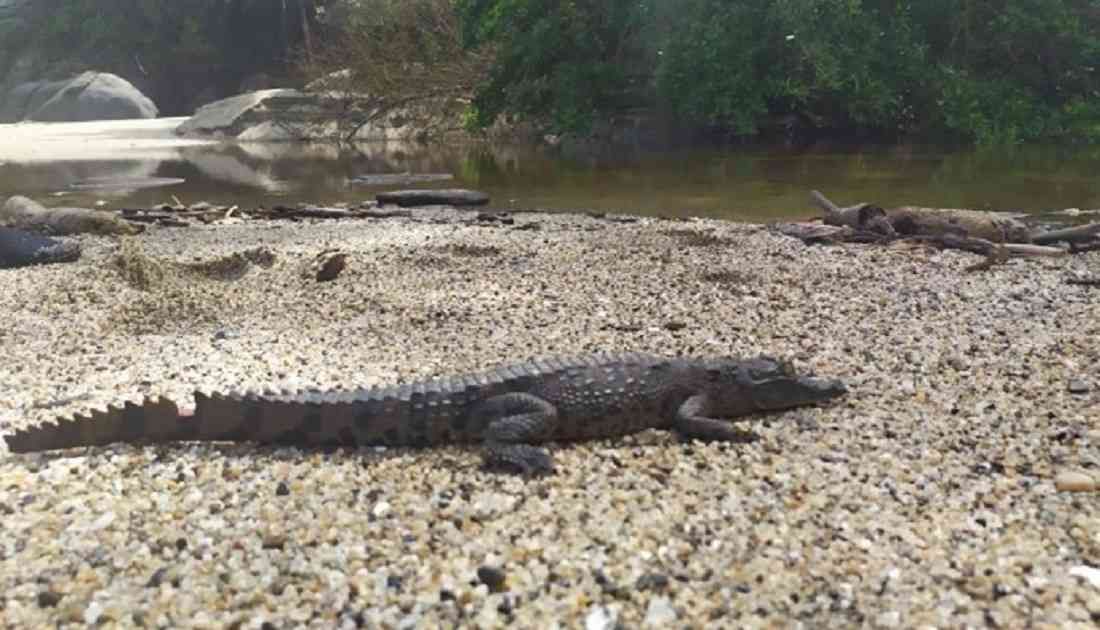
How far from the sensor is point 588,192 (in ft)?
54.6

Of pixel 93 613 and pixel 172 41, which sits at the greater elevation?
pixel 172 41

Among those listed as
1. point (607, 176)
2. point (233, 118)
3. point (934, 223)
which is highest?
point (233, 118)

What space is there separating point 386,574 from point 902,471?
2.22m

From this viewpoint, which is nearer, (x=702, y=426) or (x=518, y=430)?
(x=518, y=430)

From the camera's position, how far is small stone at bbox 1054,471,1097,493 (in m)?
3.82

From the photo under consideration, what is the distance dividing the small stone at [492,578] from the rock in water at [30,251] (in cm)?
824

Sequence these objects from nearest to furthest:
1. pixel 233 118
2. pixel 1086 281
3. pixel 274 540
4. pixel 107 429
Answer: pixel 274 540 → pixel 107 429 → pixel 1086 281 → pixel 233 118

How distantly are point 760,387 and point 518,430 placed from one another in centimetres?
135

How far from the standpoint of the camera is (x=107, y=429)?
14.1 feet

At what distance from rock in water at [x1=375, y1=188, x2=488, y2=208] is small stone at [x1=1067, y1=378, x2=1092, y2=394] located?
10.4m

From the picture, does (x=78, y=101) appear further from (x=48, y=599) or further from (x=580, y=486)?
(x=48, y=599)

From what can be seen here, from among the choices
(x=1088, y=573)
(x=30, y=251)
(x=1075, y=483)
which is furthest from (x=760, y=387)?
(x=30, y=251)

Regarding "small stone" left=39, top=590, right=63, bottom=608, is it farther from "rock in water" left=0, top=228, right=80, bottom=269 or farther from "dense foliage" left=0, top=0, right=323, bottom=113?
"dense foliage" left=0, top=0, right=323, bottom=113

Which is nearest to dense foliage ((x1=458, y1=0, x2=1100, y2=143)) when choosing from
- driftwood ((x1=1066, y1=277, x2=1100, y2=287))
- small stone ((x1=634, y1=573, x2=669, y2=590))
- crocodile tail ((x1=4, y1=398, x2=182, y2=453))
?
driftwood ((x1=1066, y1=277, x2=1100, y2=287))
